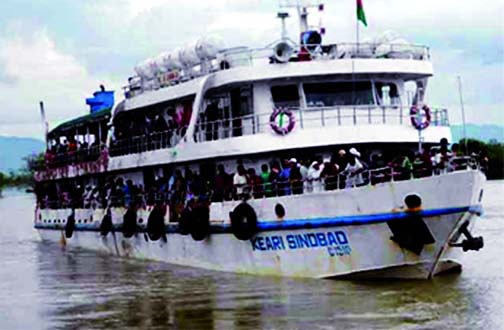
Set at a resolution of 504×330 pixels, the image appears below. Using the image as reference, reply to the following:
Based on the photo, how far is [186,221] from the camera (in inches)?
898

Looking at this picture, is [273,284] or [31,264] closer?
[273,284]

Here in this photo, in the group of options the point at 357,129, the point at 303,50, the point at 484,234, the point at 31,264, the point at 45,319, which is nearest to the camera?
the point at 45,319

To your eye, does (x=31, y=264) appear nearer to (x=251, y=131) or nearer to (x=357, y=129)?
(x=251, y=131)

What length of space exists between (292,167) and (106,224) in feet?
29.8

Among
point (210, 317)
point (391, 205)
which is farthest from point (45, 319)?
point (391, 205)

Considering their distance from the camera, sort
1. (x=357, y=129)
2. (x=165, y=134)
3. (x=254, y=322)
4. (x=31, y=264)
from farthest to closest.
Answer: (x=31, y=264)
(x=165, y=134)
(x=357, y=129)
(x=254, y=322)

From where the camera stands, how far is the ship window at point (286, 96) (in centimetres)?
2258

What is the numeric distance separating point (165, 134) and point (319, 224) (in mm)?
7046

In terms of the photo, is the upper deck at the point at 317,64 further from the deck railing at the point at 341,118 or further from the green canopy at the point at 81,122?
the green canopy at the point at 81,122

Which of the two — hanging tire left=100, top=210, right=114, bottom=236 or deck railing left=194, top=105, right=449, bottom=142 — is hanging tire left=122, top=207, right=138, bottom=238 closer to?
hanging tire left=100, top=210, right=114, bottom=236

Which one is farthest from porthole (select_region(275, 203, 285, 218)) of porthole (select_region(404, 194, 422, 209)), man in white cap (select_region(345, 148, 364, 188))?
porthole (select_region(404, 194, 422, 209))

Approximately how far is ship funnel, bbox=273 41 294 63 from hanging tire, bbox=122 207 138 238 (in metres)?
6.02

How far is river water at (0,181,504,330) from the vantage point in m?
17.1

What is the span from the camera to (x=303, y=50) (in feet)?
75.4
